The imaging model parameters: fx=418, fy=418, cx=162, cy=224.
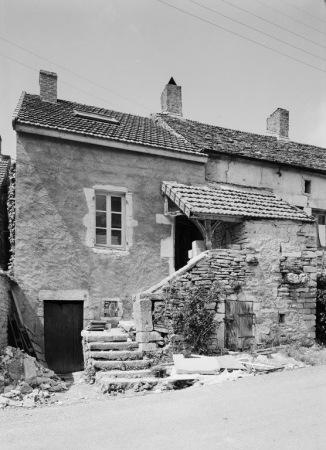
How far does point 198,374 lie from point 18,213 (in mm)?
5589

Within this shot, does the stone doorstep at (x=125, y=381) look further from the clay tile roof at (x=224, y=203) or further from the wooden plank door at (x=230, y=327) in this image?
the clay tile roof at (x=224, y=203)

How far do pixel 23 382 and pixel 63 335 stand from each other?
277 cm

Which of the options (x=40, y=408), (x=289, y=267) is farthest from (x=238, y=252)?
(x=40, y=408)

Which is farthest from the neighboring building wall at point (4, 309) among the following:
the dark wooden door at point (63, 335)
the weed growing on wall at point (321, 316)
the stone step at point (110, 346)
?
the weed growing on wall at point (321, 316)

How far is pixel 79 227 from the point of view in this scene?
10.5m

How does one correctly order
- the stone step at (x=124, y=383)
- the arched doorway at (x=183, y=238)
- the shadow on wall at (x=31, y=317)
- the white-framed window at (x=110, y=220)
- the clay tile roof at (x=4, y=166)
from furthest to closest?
the clay tile roof at (x=4, y=166)
the arched doorway at (x=183, y=238)
the white-framed window at (x=110, y=220)
the shadow on wall at (x=31, y=317)
the stone step at (x=124, y=383)

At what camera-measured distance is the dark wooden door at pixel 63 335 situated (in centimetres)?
995

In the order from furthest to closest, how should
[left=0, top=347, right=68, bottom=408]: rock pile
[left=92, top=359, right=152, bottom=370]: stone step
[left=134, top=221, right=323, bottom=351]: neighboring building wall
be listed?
[left=134, top=221, right=323, bottom=351]: neighboring building wall → [left=92, top=359, right=152, bottom=370]: stone step → [left=0, top=347, right=68, bottom=408]: rock pile

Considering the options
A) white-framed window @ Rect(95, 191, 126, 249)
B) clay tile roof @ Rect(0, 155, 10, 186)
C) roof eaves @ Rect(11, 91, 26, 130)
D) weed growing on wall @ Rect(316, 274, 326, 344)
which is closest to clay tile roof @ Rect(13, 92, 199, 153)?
roof eaves @ Rect(11, 91, 26, 130)

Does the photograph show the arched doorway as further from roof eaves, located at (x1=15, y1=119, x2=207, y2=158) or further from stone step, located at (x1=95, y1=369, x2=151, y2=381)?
stone step, located at (x1=95, y1=369, x2=151, y2=381)

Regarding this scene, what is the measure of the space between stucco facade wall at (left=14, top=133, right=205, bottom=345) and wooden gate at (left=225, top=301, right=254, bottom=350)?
2337mm

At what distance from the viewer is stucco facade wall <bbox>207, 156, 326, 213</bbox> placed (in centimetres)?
1294

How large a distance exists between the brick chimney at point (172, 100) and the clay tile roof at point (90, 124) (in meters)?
1.93

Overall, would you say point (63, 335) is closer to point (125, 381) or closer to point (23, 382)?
point (23, 382)
